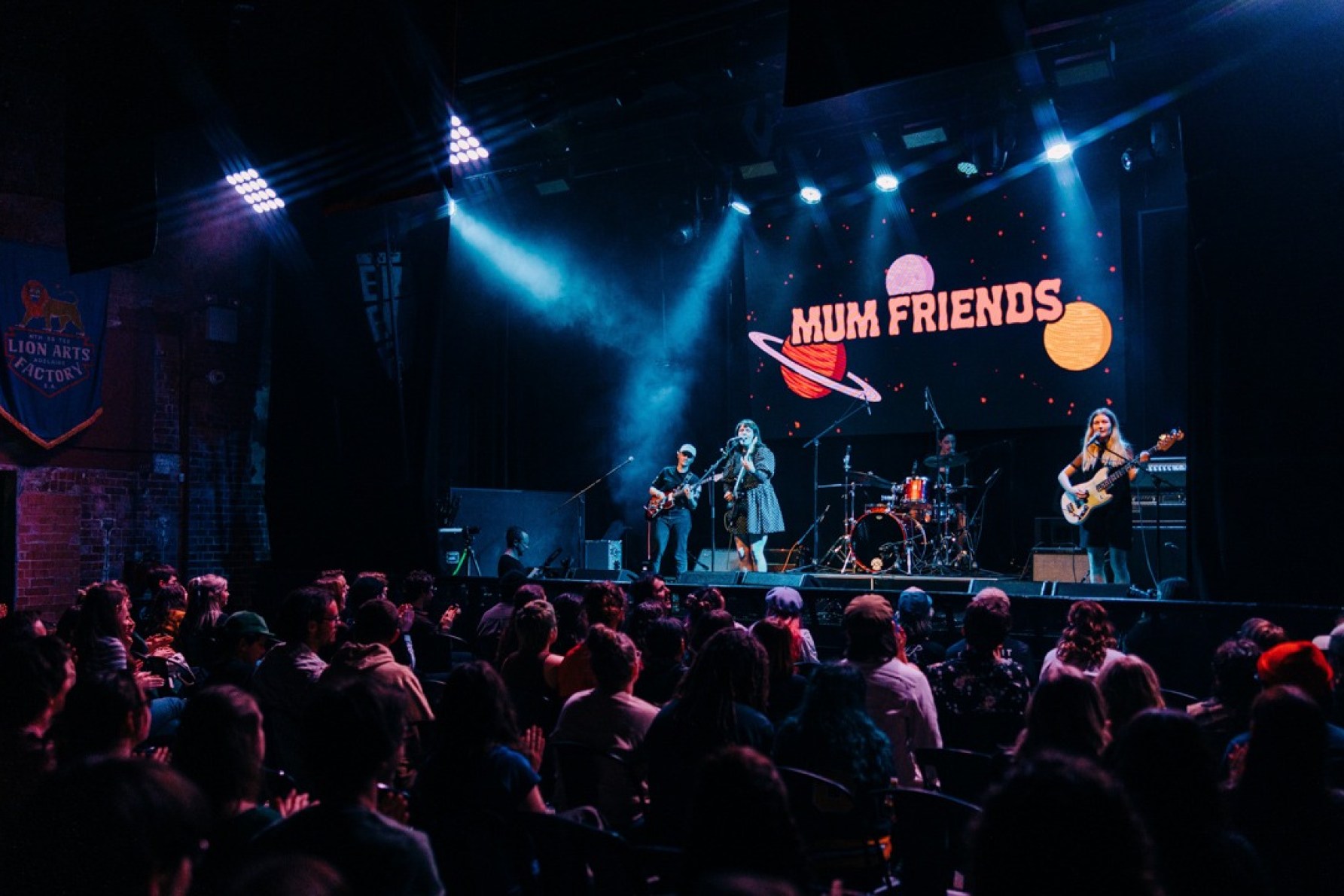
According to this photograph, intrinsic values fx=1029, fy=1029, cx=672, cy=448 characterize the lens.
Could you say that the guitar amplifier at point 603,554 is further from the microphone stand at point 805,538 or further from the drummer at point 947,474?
the drummer at point 947,474

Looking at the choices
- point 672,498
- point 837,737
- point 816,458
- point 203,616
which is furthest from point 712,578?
point 837,737

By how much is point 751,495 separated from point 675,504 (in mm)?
956

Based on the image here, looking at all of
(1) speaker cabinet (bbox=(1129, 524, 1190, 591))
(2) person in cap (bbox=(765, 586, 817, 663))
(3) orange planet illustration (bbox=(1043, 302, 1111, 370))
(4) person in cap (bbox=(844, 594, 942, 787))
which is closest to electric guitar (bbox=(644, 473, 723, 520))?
(3) orange planet illustration (bbox=(1043, 302, 1111, 370))

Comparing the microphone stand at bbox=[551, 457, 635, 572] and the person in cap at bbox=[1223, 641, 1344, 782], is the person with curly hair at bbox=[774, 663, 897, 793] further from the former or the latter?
the microphone stand at bbox=[551, 457, 635, 572]

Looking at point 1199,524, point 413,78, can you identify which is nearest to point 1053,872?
point 1199,524

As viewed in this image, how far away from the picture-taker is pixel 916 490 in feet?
39.1

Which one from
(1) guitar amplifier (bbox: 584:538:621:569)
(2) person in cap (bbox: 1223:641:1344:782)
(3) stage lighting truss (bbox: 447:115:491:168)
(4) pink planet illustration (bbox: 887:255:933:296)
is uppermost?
(3) stage lighting truss (bbox: 447:115:491:168)

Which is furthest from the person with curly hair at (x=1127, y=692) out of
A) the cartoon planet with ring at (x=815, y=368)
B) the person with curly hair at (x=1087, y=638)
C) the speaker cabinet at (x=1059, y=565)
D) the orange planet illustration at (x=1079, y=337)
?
the cartoon planet with ring at (x=815, y=368)

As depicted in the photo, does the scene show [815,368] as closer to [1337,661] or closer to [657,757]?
[1337,661]

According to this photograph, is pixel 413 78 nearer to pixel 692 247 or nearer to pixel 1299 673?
pixel 1299 673

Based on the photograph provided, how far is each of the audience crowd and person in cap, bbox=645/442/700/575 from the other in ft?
23.3

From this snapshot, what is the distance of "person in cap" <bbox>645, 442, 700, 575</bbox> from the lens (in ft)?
41.8

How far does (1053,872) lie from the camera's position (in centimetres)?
129

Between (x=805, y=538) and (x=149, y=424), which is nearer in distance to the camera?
(x=149, y=424)
